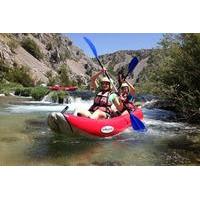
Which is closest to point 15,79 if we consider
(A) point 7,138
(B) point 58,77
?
(B) point 58,77

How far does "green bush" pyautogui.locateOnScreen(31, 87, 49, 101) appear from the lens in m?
10.1

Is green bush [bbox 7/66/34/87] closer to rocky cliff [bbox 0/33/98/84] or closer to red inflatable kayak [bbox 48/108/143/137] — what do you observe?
rocky cliff [bbox 0/33/98/84]

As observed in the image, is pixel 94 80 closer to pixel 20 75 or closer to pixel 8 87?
pixel 20 75

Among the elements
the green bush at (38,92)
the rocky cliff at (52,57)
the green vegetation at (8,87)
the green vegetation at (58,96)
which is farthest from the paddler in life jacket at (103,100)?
the green vegetation at (8,87)

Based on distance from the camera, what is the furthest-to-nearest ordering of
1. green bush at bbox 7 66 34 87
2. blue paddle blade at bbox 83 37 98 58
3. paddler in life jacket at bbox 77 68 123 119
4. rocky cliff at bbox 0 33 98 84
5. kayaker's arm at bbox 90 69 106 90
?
green bush at bbox 7 66 34 87
rocky cliff at bbox 0 33 98 84
kayaker's arm at bbox 90 69 106 90
paddler in life jacket at bbox 77 68 123 119
blue paddle blade at bbox 83 37 98 58

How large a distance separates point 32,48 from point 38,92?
0.85m

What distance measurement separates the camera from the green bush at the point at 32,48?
964cm

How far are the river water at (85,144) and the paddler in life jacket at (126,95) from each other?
1.35 feet

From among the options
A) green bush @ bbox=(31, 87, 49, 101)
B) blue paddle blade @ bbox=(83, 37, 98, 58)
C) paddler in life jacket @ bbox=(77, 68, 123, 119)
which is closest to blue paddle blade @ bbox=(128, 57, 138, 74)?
paddler in life jacket @ bbox=(77, 68, 123, 119)

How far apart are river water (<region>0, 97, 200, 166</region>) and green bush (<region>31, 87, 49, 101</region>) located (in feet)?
0.65

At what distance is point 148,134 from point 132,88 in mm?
961
